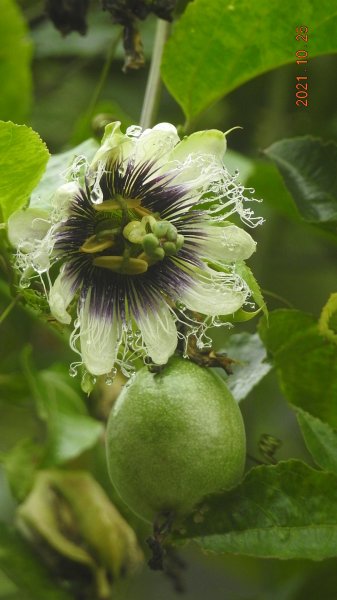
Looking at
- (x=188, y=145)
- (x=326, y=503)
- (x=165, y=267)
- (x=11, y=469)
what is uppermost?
(x=188, y=145)

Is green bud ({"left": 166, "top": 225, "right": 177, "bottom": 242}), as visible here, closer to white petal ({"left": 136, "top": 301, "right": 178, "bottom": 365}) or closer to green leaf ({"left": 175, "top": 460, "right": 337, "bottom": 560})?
white petal ({"left": 136, "top": 301, "right": 178, "bottom": 365})

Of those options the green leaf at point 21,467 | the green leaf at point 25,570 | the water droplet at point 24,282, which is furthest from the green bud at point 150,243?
the green leaf at point 25,570

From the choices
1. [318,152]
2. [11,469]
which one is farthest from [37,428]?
[318,152]

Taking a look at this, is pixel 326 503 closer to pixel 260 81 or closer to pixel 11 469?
pixel 11 469

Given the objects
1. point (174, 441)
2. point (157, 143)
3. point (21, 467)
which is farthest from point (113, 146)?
point (21, 467)

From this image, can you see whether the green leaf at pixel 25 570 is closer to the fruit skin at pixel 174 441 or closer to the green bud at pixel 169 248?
the fruit skin at pixel 174 441
